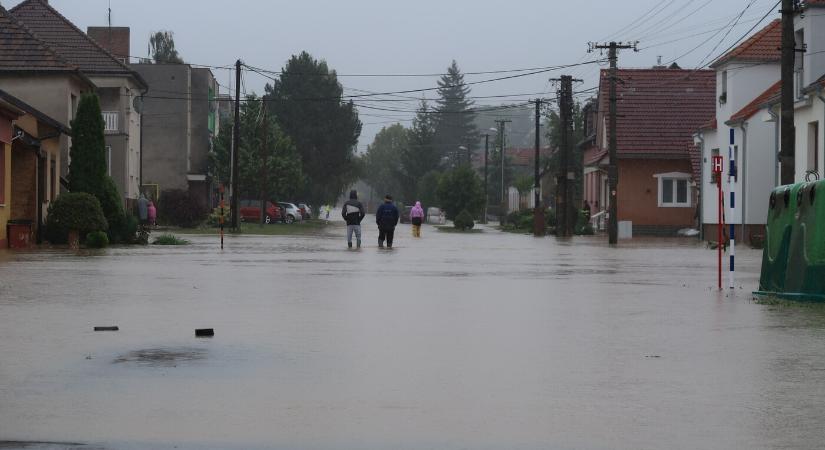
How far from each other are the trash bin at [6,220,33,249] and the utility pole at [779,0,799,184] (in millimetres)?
18369

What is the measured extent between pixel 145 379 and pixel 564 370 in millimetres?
3249

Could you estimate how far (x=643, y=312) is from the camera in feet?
52.4

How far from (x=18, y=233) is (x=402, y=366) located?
24.6m

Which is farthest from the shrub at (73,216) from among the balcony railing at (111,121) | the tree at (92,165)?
the balcony railing at (111,121)

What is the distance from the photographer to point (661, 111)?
6481cm

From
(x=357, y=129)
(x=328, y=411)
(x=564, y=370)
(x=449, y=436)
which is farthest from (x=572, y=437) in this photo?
(x=357, y=129)

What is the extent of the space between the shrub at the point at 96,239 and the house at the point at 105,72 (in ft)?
75.9

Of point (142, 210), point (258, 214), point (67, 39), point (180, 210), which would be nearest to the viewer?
point (142, 210)

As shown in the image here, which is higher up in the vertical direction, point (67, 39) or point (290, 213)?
point (67, 39)

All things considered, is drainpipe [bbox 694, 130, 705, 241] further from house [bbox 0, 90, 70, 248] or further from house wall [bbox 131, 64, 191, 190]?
house wall [bbox 131, 64, 191, 190]

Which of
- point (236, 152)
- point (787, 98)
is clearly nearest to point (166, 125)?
point (236, 152)

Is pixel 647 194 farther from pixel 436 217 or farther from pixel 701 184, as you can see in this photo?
pixel 436 217

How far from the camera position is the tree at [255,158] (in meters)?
86.7

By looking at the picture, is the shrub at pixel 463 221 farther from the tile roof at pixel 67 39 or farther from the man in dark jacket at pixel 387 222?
the man in dark jacket at pixel 387 222
